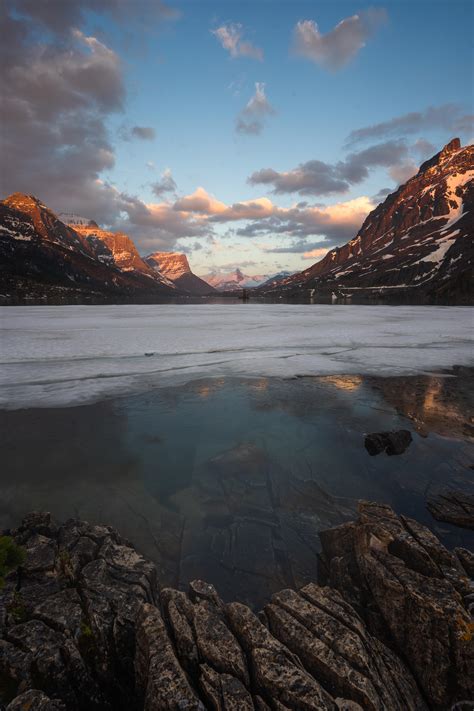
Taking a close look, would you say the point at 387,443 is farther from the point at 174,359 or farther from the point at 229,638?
the point at 174,359

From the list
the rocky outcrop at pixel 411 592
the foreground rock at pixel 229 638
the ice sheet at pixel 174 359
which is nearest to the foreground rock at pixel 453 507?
the rocky outcrop at pixel 411 592

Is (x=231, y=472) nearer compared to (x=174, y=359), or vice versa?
(x=231, y=472)

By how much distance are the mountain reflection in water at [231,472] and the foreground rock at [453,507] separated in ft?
0.70

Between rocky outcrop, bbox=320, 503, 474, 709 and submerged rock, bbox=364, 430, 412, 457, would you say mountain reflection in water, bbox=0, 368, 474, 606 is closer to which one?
submerged rock, bbox=364, 430, 412, 457

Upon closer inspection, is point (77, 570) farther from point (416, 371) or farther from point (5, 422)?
point (416, 371)

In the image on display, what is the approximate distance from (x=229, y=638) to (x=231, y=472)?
4796 millimetres

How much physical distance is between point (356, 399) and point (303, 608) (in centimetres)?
1092

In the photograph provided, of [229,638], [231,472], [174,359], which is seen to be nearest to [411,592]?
[229,638]

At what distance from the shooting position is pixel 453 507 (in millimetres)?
7035

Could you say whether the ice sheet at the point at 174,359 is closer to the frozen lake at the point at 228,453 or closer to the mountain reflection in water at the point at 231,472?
the frozen lake at the point at 228,453

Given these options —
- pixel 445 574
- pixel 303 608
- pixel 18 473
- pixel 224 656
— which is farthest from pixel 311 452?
pixel 18 473

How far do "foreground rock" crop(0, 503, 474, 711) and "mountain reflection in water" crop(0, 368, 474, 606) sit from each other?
3.78 ft

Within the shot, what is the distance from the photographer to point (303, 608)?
167 inches

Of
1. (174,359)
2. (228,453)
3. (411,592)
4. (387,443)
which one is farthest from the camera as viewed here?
(174,359)
